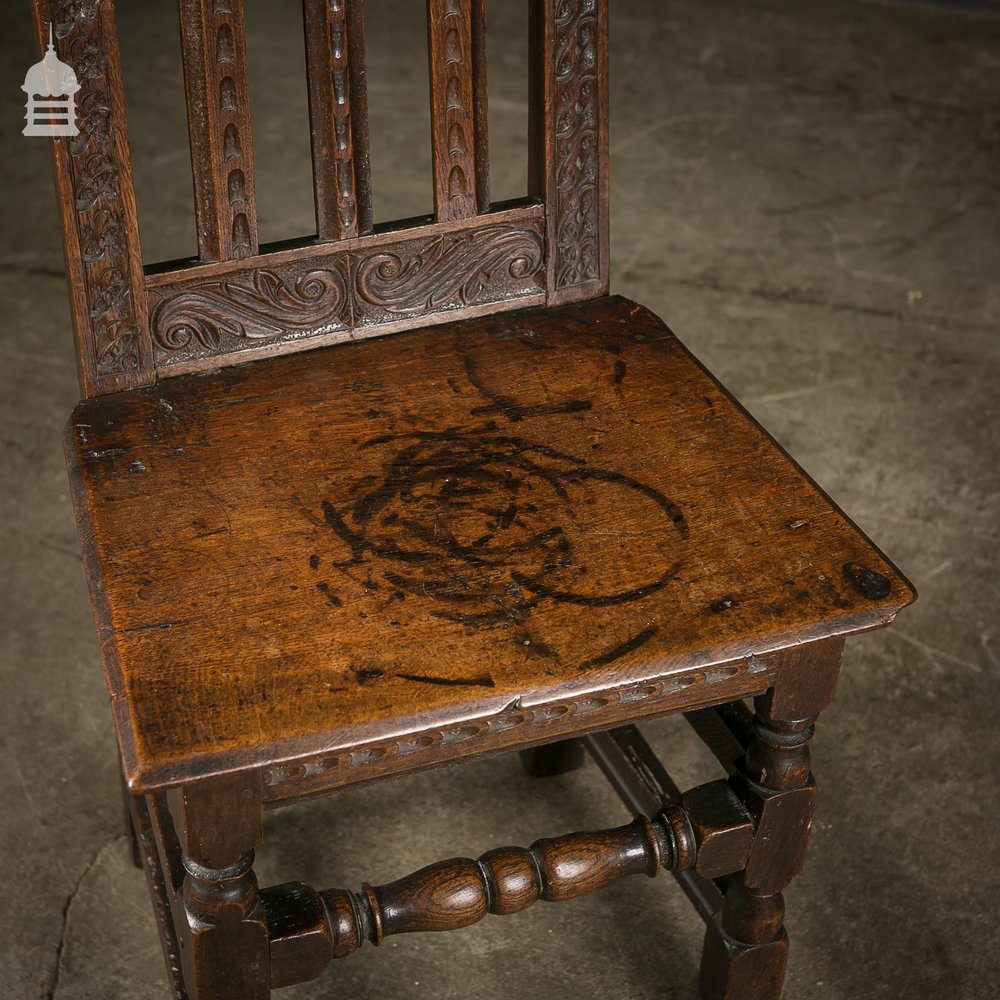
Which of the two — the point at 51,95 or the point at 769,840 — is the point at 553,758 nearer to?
the point at 769,840

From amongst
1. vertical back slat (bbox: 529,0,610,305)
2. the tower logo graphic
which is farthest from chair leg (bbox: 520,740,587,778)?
the tower logo graphic

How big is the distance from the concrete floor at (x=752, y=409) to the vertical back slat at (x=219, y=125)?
74 centimetres

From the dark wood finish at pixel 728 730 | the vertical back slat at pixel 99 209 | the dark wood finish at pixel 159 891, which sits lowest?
the dark wood finish at pixel 159 891

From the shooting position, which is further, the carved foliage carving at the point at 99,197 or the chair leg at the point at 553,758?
the chair leg at the point at 553,758

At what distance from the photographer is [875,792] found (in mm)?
1858

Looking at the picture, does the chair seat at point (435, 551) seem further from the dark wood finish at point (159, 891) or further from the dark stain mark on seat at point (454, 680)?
the dark wood finish at point (159, 891)

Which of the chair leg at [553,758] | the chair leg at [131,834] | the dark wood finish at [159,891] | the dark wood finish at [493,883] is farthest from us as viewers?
the chair leg at [553,758]

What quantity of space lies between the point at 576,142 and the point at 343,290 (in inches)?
10.6

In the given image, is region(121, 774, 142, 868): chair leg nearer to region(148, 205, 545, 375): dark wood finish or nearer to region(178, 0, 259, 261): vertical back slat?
region(148, 205, 545, 375): dark wood finish

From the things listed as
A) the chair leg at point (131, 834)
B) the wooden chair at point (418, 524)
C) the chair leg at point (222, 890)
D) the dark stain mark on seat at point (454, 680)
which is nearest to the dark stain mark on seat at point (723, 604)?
the wooden chair at point (418, 524)

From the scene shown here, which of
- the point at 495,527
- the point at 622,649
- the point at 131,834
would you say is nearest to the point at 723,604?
the point at 622,649

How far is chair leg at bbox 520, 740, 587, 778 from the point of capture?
6.04ft

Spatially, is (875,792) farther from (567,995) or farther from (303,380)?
(303,380)

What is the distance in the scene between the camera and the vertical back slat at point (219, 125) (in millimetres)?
1339
